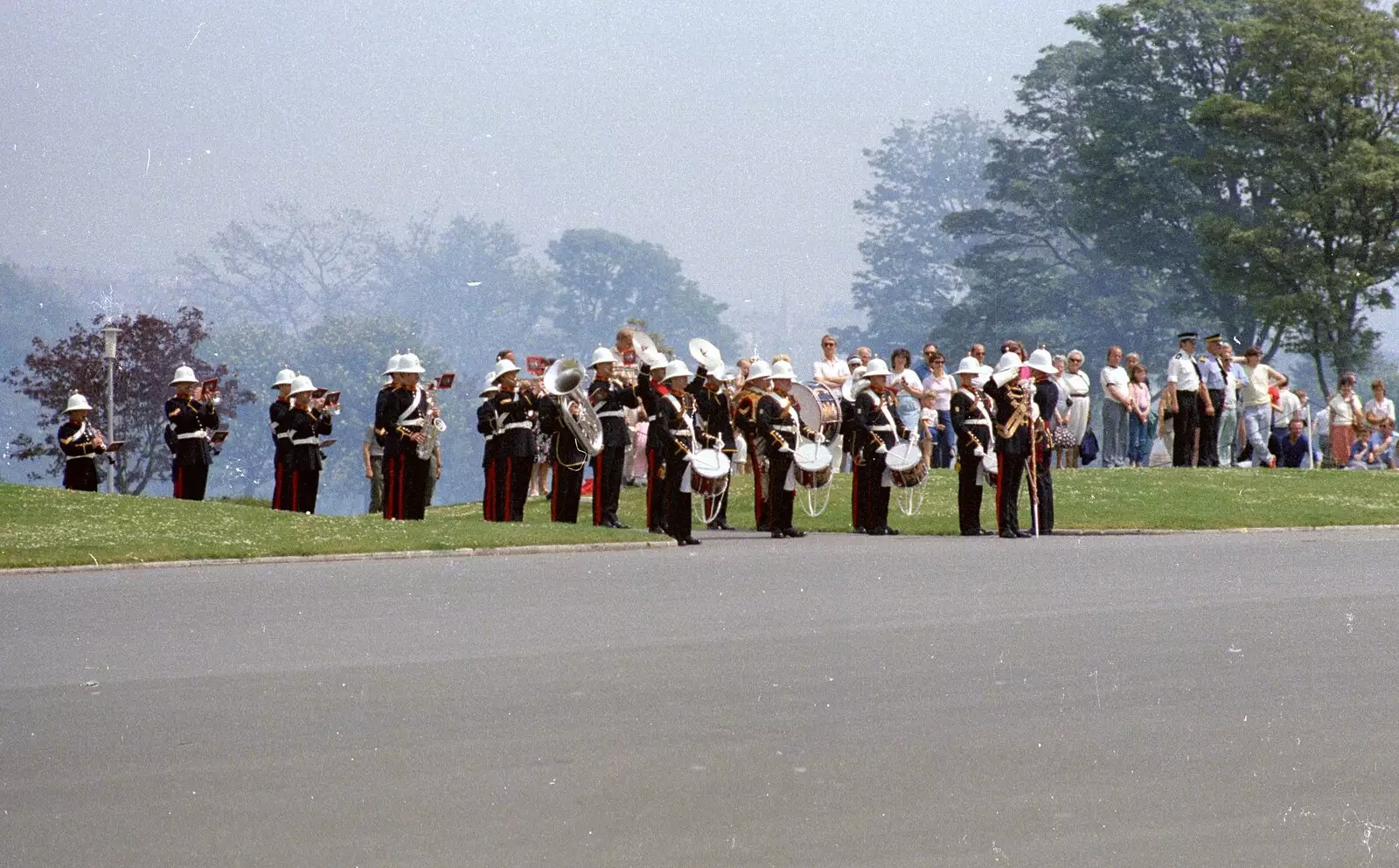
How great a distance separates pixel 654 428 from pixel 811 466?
180cm

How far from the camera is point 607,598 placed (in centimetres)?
1373

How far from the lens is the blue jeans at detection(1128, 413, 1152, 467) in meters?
31.0

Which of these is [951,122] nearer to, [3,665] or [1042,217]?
[1042,217]

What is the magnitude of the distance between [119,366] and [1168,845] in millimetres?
38504

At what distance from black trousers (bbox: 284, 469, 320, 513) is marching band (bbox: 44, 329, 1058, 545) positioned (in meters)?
1.88

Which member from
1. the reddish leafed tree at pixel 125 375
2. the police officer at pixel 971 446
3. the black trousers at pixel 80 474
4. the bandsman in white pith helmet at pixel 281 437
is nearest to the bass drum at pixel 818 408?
the police officer at pixel 971 446

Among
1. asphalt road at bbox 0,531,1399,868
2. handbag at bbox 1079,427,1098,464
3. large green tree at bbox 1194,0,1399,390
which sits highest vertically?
large green tree at bbox 1194,0,1399,390

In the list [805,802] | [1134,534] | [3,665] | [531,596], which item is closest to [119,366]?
[1134,534]

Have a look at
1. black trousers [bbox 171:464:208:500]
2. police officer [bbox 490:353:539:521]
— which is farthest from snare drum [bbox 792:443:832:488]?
black trousers [bbox 171:464:208:500]

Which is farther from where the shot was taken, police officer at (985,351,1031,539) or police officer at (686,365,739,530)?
police officer at (985,351,1031,539)

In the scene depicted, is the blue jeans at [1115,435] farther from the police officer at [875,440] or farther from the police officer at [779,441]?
the police officer at [779,441]

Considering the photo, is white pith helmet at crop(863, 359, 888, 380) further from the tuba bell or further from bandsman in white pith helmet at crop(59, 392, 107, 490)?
bandsman in white pith helmet at crop(59, 392, 107, 490)

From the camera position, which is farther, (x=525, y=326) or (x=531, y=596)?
(x=525, y=326)

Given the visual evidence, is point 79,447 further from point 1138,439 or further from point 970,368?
point 1138,439
